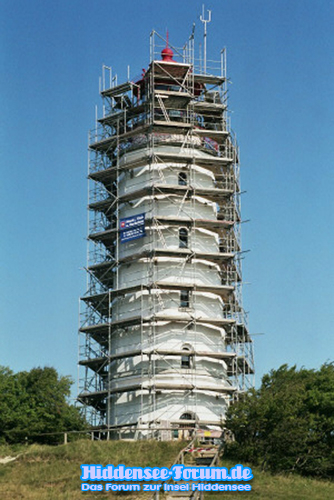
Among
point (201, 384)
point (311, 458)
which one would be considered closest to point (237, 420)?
point (311, 458)

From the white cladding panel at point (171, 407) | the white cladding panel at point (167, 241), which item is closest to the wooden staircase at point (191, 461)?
the white cladding panel at point (171, 407)

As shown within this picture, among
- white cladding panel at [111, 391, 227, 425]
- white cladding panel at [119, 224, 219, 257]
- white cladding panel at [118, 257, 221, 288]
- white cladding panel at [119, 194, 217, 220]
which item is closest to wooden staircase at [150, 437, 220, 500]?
white cladding panel at [111, 391, 227, 425]

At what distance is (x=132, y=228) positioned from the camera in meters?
54.2

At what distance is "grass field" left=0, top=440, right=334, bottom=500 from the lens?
34750mm

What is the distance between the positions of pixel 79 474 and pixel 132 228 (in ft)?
64.6

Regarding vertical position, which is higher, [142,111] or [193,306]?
[142,111]

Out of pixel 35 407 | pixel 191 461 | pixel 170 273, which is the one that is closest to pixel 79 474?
pixel 191 461

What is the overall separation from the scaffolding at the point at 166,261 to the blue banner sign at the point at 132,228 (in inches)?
18.1

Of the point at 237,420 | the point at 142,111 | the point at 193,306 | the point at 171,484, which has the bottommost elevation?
the point at 171,484

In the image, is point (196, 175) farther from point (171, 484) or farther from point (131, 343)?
point (171, 484)

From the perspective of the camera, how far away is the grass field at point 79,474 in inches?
1368

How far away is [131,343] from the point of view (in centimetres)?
5294

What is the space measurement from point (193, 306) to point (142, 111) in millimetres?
13565

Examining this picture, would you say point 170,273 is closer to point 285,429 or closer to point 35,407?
point 35,407
